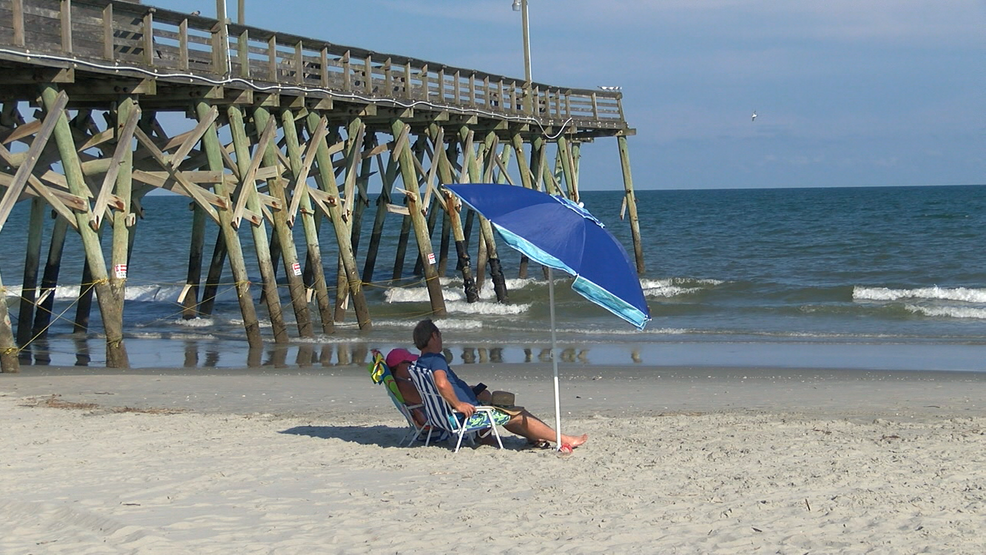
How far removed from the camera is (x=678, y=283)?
81.3ft

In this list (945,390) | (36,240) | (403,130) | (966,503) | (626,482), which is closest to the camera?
(966,503)

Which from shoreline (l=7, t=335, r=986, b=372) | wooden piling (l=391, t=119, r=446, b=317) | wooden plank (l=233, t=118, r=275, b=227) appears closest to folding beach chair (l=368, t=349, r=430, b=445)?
shoreline (l=7, t=335, r=986, b=372)

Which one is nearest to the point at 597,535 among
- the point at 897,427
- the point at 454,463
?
the point at 454,463

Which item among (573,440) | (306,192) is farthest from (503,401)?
(306,192)

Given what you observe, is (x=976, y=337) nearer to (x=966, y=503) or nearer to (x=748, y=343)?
(x=748, y=343)

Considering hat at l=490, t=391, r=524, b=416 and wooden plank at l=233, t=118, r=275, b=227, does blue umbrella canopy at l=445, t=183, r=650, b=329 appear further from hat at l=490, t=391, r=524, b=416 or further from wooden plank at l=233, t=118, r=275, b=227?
wooden plank at l=233, t=118, r=275, b=227

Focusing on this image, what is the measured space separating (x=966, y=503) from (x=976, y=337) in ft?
36.4

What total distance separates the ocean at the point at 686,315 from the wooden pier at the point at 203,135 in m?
0.79

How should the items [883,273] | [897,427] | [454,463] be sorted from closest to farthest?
[454,463]
[897,427]
[883,273]

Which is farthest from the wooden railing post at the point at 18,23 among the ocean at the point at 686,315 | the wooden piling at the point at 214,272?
the wooden piling at the point at 214,272

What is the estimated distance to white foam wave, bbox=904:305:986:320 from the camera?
18156 mm

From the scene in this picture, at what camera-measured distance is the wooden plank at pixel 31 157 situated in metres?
10.3

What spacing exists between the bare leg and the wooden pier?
5958 mm

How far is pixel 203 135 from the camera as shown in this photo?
42.8ft
